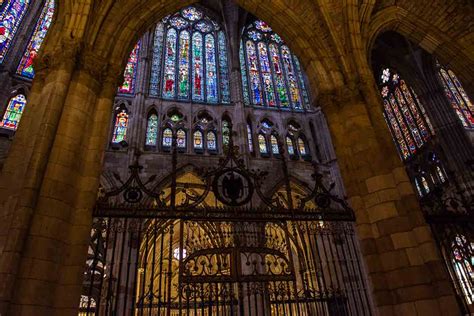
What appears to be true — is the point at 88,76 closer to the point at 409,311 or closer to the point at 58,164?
the point at 58,164

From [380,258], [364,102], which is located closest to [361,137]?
[364,102]

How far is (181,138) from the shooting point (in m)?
14.6

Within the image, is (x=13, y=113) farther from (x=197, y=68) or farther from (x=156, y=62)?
(x=197, y=68)

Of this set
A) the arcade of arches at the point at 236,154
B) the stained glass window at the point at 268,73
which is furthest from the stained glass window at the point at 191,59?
the stained glass window at the point at 268,73

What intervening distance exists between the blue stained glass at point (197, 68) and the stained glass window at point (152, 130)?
88.7 inches

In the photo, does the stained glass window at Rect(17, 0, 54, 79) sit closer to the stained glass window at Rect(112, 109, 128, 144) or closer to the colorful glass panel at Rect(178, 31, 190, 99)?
the stained glass window at Rect(112, 109, 128, 144)

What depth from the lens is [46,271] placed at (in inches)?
153

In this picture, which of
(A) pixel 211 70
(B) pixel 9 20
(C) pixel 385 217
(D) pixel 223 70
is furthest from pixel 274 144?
(B) pixel 9 20

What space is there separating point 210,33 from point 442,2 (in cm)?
1273

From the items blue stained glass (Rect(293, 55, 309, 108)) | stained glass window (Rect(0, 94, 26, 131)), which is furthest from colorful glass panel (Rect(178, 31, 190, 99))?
stained glass window (Rect(0, 94, 26, 131))

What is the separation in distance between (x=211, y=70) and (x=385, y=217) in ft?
44.4

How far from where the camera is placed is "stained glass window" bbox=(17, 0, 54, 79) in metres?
13.5

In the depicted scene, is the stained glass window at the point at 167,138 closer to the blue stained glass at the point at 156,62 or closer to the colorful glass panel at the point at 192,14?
the blue stained glass at the point at 156,62

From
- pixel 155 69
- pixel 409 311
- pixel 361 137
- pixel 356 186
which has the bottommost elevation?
pixel 409 311
